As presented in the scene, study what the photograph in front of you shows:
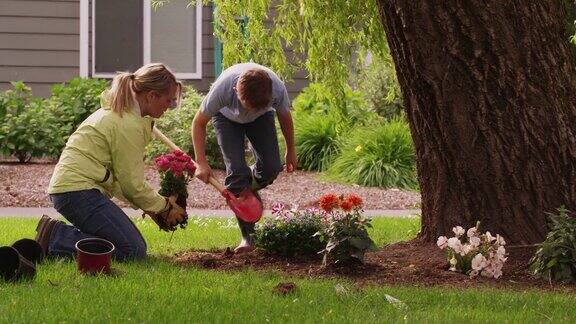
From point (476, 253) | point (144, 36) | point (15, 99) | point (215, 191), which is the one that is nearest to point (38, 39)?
point (15, 99)

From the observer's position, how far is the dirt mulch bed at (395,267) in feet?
21.0

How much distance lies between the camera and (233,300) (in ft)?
18.0

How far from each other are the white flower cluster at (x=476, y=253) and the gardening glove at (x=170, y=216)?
1.67 meters

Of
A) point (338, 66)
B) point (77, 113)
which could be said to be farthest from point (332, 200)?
point (77, 113)

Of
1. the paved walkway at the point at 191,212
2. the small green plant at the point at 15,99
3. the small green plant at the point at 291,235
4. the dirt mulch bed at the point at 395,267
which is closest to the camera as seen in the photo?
the dirt mulch bed at the point at 395,267

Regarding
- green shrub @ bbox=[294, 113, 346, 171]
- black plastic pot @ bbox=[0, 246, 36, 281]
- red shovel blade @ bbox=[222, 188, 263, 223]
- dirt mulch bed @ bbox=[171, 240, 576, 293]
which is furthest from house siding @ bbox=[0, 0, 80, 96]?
black plastic pot @ bbox=[0, 246, 36, 281]

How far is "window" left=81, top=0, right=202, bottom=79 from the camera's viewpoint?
15836mm

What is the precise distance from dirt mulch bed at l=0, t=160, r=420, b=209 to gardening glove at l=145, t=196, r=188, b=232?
414 centimetres

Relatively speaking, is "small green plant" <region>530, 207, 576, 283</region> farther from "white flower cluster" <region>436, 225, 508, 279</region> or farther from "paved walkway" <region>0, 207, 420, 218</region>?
"paved walkway" <region>0, 207, 420, 218</region>

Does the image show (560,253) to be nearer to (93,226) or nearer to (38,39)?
(93,226)

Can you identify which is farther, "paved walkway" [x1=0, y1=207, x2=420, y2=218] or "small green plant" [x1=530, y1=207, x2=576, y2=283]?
"paved walkway" [x1=0, y1=207, x2=420, y2=218]

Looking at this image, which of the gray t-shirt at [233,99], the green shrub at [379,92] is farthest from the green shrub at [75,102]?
the gray t-shirt at [233,99]

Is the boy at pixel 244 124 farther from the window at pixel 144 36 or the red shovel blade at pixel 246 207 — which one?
the window at pixel 144 36

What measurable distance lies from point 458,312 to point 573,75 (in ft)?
7.32
